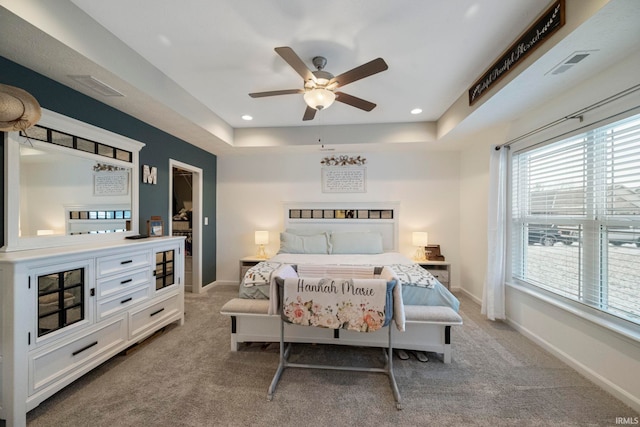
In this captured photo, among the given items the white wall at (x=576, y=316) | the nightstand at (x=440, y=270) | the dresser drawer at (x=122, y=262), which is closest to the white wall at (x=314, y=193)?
the nightstand at (x=440, y=270)

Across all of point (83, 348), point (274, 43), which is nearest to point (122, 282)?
point (83, 348)

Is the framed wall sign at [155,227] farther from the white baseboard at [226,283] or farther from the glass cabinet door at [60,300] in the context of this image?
the white baseboard at [226,283]

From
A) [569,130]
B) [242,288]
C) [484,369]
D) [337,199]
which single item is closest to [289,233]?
[337,199]

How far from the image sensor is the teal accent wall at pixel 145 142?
1.77m

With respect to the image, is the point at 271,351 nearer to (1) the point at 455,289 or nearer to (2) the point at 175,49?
(2) the point at 175,49

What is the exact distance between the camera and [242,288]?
2.35 meters

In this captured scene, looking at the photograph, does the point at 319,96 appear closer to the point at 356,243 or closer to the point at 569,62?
the point at 569,62

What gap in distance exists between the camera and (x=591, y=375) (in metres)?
1.81

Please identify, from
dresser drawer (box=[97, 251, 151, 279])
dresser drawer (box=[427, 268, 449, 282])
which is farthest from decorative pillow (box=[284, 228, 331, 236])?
dresser drawer (box=[97, 251, 151, 279])

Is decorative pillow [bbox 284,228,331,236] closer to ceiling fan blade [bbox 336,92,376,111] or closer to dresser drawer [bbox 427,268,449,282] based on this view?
dresser drawer [bbox 427,268,449,282]

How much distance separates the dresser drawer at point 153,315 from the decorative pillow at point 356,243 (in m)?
2.13

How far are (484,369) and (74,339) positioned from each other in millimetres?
3126

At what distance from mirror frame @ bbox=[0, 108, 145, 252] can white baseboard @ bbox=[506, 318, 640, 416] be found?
429 cm

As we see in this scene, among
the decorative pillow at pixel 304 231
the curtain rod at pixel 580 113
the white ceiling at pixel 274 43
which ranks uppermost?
the white ceiling at pixel 274 43
